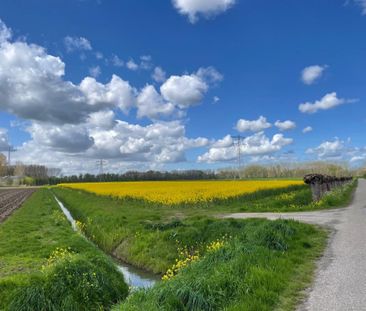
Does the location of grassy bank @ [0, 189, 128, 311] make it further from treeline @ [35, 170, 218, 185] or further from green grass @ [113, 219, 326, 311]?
→ treeline @ [35, 170, 218, 185]

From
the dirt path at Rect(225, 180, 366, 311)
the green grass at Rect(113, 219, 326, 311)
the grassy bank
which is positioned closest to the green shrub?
the grassy bank

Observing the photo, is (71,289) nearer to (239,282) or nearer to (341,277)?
(239,282)

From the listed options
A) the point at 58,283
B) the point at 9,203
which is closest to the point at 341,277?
the point at 58,283

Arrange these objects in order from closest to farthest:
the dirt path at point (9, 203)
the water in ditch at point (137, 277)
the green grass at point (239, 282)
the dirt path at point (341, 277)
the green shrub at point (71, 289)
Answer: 1. the dirt path at point (341, 277)
2. the green grass at point (239, 282)
3. the green shrub at point (71, 289)
4. the water in ditch at point (137, 277)
5. the dirt path at point (9, 203)

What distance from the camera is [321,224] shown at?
1669 cm

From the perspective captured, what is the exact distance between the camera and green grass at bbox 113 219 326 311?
705cm

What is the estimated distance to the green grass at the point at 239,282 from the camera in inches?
278

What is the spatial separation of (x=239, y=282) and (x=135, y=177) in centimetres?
13140

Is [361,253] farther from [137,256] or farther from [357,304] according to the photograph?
[137,256]

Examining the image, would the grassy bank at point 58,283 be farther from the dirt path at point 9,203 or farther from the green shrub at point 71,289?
the dirt path at point 9,203

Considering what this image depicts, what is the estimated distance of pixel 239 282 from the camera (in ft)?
25.5

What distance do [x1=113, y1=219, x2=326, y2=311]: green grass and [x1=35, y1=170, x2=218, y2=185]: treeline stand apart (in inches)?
4689

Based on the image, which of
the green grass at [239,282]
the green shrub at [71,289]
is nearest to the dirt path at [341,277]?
the green grass at [239,282]

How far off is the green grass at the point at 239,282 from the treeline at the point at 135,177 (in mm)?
119101
